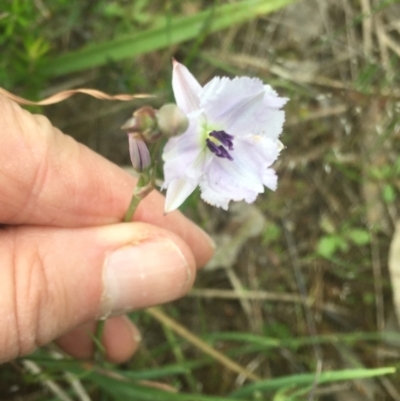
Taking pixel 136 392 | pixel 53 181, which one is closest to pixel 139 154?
pixel 53 181

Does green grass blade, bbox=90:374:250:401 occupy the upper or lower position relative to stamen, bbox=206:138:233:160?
lower

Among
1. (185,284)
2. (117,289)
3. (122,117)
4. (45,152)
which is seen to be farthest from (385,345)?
(45,152)

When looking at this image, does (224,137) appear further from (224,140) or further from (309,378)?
(309,378)

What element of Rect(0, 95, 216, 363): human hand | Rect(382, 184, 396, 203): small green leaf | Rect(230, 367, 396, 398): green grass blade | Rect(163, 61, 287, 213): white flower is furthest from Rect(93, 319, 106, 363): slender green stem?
Rect(382, 184, 396, 203): small green leaf

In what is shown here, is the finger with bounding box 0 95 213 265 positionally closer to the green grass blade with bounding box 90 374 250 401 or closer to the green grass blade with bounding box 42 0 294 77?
the green grass blade with bounding box 90 374 250 401

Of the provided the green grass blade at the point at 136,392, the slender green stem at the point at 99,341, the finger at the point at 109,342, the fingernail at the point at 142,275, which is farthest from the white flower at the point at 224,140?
the finger at the point at 109,342
